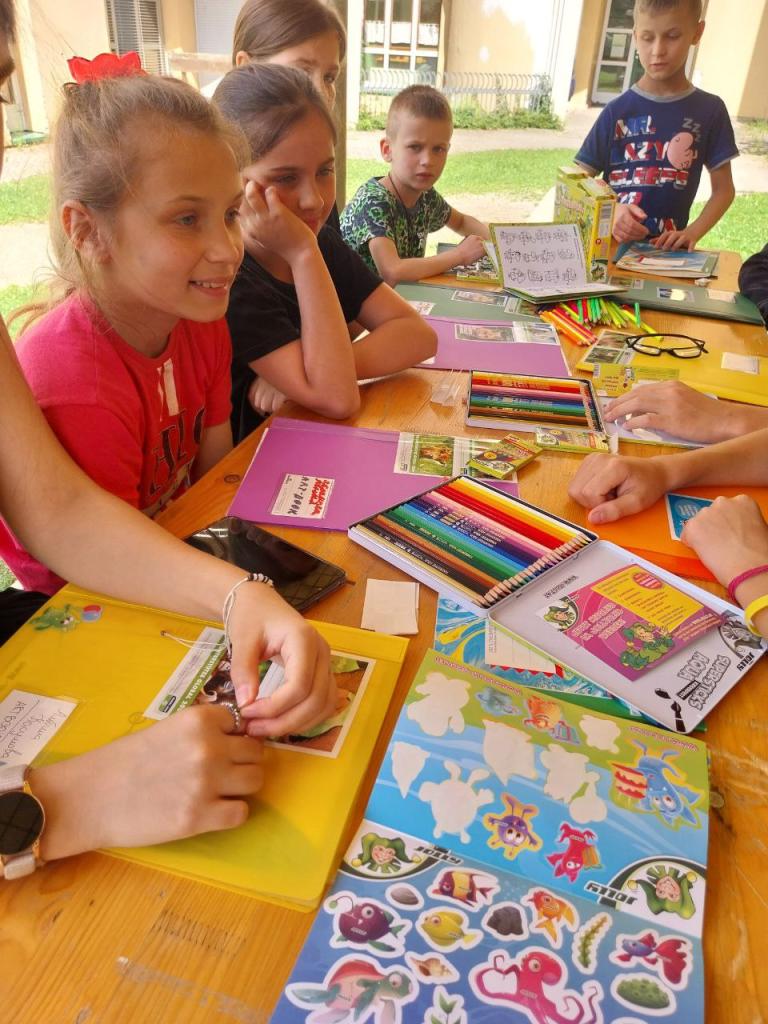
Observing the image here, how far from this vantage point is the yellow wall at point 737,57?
268 inches

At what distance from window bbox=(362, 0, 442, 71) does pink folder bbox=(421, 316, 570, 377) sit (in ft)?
22.3

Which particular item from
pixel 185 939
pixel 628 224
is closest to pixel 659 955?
pixel 185 939

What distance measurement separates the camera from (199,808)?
52cm

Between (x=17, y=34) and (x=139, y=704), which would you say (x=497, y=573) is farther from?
(x=17, y=34)

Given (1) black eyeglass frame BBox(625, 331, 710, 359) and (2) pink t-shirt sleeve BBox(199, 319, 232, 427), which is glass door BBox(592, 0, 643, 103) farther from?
(2) pink t-shirt sleeve BBox(199, 319, 232, 427)

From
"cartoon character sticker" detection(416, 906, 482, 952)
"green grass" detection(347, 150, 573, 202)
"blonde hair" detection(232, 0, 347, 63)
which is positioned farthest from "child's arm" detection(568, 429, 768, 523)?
"green grass" detection(347, 150, 573, 202)

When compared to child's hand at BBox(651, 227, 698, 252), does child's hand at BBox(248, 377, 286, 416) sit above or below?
below

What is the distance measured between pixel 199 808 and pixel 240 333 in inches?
36.9

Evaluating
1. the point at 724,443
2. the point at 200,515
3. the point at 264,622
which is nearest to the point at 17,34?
the point at 200,515

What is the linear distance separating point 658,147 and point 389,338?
1.85 m

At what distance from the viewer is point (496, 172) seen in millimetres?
6895

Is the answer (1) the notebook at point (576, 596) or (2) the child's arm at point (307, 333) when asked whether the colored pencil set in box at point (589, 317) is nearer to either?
(2) the child's arm at point (307, 333)

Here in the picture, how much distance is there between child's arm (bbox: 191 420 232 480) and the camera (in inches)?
49.6

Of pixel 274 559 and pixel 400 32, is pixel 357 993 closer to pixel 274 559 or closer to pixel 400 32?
pixel 274 559
